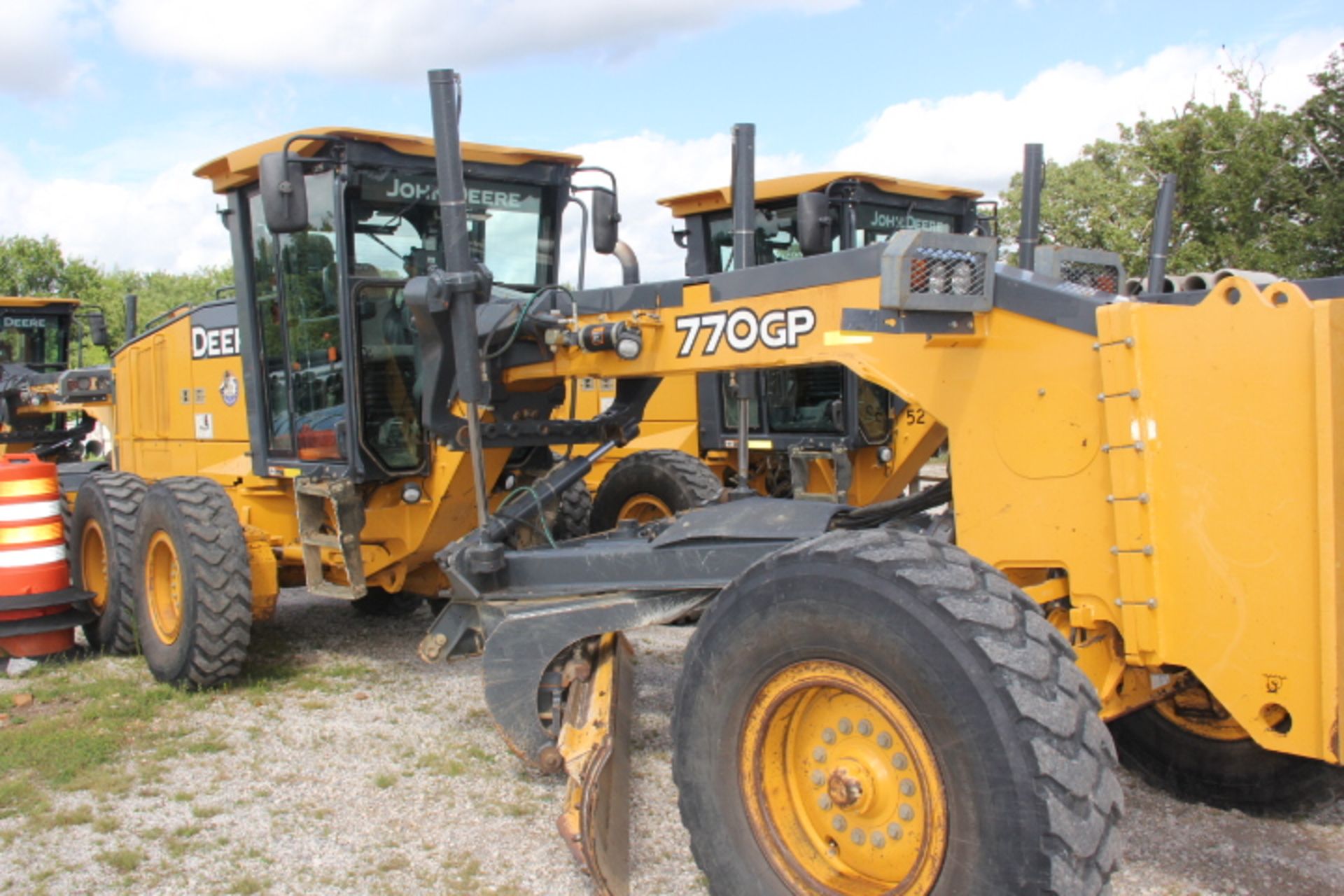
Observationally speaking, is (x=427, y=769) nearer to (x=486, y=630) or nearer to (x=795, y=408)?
(x=486, y=630)

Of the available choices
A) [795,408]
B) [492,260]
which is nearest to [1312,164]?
[795,408]

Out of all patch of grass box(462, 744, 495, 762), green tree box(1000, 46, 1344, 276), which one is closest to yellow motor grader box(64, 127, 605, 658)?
patch of grass box(462, 744, 495, 762)

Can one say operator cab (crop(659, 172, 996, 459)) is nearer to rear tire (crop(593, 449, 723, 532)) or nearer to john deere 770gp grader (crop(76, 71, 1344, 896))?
rear tire (crop(593, 449, 723, 532))

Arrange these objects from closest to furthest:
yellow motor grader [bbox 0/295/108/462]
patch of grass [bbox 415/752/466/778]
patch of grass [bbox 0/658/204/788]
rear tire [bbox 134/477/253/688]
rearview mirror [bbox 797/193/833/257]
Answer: patch of grass [bbox 415/752/466/778] < patch of grass [bbox 0/658/204/788] < rear tire [bbox 134/477/253/688] < rearview mirror [bbox 797/193/833/257] < yellow motor grader [bbox 0/295/108/462]

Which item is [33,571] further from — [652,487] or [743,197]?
[743,197]

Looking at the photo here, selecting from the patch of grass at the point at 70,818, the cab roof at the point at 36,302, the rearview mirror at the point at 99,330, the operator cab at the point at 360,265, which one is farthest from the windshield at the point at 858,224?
the cab roof at the point at 36,302

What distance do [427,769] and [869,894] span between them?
249 centimetres

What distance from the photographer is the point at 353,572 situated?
19.9 feet

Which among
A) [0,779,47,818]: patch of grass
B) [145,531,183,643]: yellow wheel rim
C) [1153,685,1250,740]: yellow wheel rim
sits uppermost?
[145,531,183,643]: yellow wheel rim

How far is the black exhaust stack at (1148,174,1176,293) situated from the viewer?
4617 millimetres

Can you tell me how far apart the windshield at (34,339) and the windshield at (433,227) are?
40.4 feet

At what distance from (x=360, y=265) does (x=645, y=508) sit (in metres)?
2.50

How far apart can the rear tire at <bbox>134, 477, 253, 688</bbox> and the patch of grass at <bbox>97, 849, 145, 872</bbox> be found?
1.90 meters

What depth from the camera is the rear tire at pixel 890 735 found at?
2711 mm
